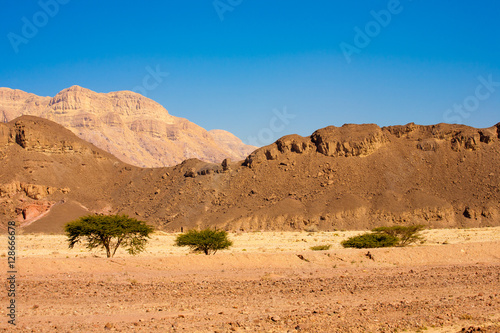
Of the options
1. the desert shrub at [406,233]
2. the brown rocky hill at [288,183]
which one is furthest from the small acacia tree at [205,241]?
the brown rocky hill at [288,183]

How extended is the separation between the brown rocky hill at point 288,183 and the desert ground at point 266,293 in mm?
47793

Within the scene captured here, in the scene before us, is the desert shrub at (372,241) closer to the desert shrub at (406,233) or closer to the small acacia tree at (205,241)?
the desert shrub at (406,233)

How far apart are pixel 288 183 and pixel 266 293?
220 feet

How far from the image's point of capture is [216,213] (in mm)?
78250

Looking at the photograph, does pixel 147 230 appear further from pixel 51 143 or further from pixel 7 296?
pixel 51 143

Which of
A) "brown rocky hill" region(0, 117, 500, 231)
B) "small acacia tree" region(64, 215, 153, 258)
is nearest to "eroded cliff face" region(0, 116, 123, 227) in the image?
"brown rocky hill" region(0, 117, 500, 231)

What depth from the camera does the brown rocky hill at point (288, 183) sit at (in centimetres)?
7269

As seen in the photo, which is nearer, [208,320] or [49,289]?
[208,320]

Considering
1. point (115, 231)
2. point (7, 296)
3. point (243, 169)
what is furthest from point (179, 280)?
point (243, 169)

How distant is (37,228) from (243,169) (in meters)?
35.5

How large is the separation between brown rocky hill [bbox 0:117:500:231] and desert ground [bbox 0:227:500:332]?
4779cm

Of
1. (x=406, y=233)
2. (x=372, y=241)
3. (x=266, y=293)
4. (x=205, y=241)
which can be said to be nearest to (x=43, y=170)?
(x=205, y=241)

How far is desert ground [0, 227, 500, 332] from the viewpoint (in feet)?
40.3

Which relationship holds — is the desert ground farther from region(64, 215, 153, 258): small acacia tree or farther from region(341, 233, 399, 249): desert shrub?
region(64, 215, 153, 258): small acacia tree
